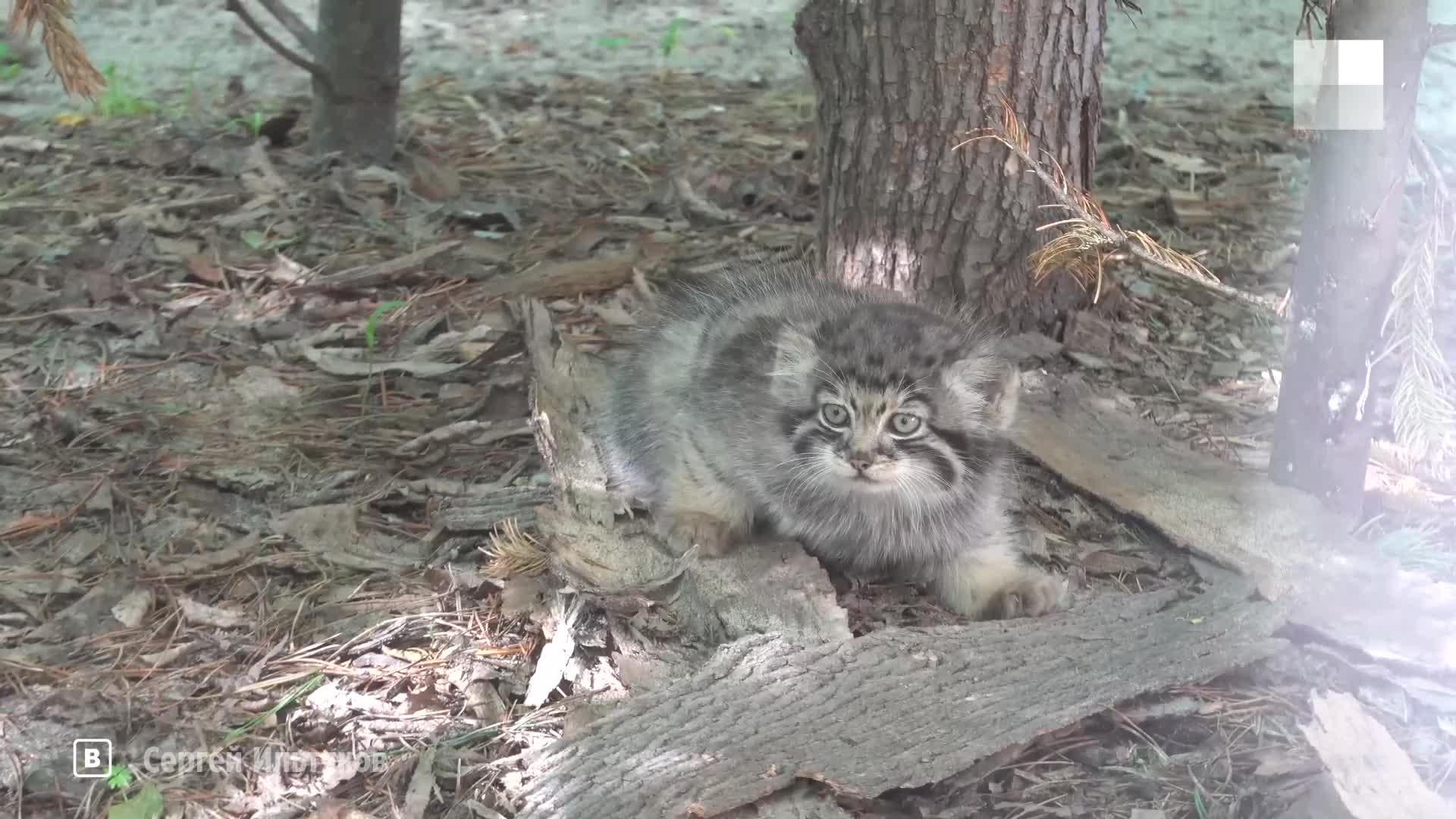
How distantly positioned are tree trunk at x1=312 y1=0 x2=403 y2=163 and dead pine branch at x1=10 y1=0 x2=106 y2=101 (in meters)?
3.25

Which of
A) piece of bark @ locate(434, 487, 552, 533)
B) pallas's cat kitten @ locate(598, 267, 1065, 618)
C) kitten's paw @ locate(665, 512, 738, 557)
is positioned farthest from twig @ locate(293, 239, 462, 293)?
kitten's paw @ locate(665, 512, 738, 557)

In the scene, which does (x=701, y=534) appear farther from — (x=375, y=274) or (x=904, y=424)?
(x=375, y=274)

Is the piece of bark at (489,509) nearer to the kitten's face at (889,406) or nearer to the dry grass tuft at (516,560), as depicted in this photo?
the dry grass tuft at (516,560)

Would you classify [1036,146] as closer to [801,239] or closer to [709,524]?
[801,239]

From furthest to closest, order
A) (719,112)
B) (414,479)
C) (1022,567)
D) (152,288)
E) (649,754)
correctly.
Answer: (719,112) < (152,288) < (414,479) < (1022,567) < (649,754)

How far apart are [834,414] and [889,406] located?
179 millimetres

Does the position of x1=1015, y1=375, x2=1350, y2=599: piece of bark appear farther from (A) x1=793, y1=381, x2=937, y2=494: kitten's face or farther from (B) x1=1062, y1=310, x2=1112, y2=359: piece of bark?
(A) x1=793, y1=381, x2=937, y2=494: kitten's face

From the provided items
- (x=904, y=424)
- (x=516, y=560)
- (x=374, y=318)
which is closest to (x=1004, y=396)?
(x=904, y=424)

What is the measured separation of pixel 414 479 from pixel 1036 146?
8.88ft

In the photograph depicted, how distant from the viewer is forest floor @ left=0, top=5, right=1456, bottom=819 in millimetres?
3150

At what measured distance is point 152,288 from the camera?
18.7 feet

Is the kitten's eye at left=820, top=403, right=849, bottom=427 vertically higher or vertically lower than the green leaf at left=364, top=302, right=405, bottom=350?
higher

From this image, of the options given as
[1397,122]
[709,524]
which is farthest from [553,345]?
[1397,122]

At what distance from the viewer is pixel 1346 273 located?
141 inches
